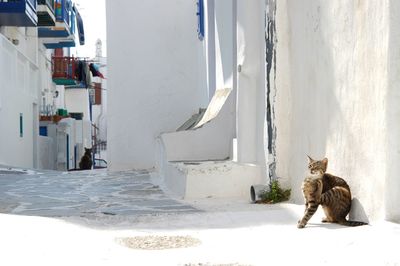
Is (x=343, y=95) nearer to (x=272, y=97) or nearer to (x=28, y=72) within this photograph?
(x=272, y=97)

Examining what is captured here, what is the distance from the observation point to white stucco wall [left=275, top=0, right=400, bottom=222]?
13.9 ft

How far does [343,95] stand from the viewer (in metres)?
5.08

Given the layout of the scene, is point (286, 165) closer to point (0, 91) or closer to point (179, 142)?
point (179, 142)

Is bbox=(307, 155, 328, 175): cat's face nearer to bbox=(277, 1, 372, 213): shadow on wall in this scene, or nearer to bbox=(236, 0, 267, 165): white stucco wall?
bbox=(277, 1, 372, 213): shadow on wall

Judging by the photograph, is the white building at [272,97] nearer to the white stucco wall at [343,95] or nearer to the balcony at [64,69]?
the white stucco wall at [343,95]

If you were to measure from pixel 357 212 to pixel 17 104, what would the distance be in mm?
14986

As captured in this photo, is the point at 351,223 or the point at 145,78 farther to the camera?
the point at 145,78

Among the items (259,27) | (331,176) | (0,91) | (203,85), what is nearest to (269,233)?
(331,176)

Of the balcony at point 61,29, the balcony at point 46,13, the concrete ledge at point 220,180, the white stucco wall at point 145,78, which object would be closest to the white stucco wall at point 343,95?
the concrete ledge at point 220,180

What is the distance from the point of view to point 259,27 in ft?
24.8

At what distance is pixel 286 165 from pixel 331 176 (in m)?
1.85

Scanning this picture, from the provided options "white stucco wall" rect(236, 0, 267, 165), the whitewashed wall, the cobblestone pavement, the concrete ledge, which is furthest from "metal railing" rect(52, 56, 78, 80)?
the concrete ledge

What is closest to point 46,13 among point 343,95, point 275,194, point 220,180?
point 220,180

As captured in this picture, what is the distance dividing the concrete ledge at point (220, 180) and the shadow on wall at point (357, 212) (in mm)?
2448
